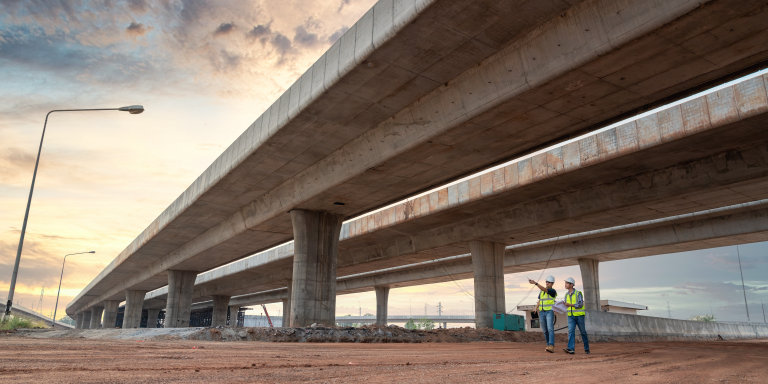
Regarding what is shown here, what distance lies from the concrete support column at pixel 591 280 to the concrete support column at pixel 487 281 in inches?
463

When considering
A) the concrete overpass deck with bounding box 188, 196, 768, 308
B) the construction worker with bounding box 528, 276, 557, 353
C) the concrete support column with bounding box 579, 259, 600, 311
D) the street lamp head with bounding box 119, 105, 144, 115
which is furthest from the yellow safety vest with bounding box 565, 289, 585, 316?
the concrete support column with bounding box 579, 259, 600, 311

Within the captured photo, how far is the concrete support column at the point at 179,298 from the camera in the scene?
139 feet

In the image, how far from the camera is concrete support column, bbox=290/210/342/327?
23062 millimetres

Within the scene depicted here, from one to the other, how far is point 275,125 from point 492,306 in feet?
60.8

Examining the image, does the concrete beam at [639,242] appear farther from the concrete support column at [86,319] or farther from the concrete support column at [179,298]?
the concrete support column at [86,319]

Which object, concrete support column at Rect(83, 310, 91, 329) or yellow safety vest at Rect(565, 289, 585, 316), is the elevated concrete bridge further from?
concrete support column at Rect(83, 310, 91, 329)

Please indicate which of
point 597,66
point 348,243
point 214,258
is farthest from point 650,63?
point 214,258

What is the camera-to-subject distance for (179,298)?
43969mm

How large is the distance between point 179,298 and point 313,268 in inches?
1014

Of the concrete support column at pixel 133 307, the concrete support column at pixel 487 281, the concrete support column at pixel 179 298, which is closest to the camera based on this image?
the concrete support column at pixel 487 281

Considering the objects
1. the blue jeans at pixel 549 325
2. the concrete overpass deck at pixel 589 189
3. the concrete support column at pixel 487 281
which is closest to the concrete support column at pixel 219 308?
the concrete overpass deck at pixel 589 189

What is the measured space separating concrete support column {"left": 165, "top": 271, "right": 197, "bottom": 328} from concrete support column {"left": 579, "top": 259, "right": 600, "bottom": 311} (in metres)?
33.4

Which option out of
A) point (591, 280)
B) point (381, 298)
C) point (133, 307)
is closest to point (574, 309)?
point (591, 280)

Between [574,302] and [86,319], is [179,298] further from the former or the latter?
[86,319]
